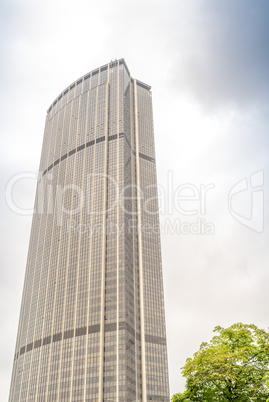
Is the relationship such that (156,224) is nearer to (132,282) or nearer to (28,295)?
(132,282)

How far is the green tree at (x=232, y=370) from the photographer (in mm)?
33000

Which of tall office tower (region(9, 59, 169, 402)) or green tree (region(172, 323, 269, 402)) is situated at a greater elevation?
tall office tower (region(9, 59, 169, 402))

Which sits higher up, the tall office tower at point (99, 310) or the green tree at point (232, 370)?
the tall office tower at point (99, 310)

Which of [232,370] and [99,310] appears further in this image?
[99,310]

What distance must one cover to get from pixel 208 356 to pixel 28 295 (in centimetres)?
17665

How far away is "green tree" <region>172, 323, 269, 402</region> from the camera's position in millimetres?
33000

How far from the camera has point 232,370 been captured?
110 feet

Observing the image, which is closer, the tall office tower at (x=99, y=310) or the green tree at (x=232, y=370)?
the green tree at (x=232, y=370)

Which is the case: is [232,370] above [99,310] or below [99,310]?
below

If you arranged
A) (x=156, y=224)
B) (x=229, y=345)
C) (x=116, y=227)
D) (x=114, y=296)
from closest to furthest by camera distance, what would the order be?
(x=229, y=345), (x=114, y=296), (x=116, y=227), (x=156, y=224)

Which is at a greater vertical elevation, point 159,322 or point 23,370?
point 159,322

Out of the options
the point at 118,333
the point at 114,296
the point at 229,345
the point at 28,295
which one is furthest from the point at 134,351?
the point at 229,345

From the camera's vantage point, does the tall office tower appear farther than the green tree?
Yes

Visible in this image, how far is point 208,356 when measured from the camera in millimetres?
36250
